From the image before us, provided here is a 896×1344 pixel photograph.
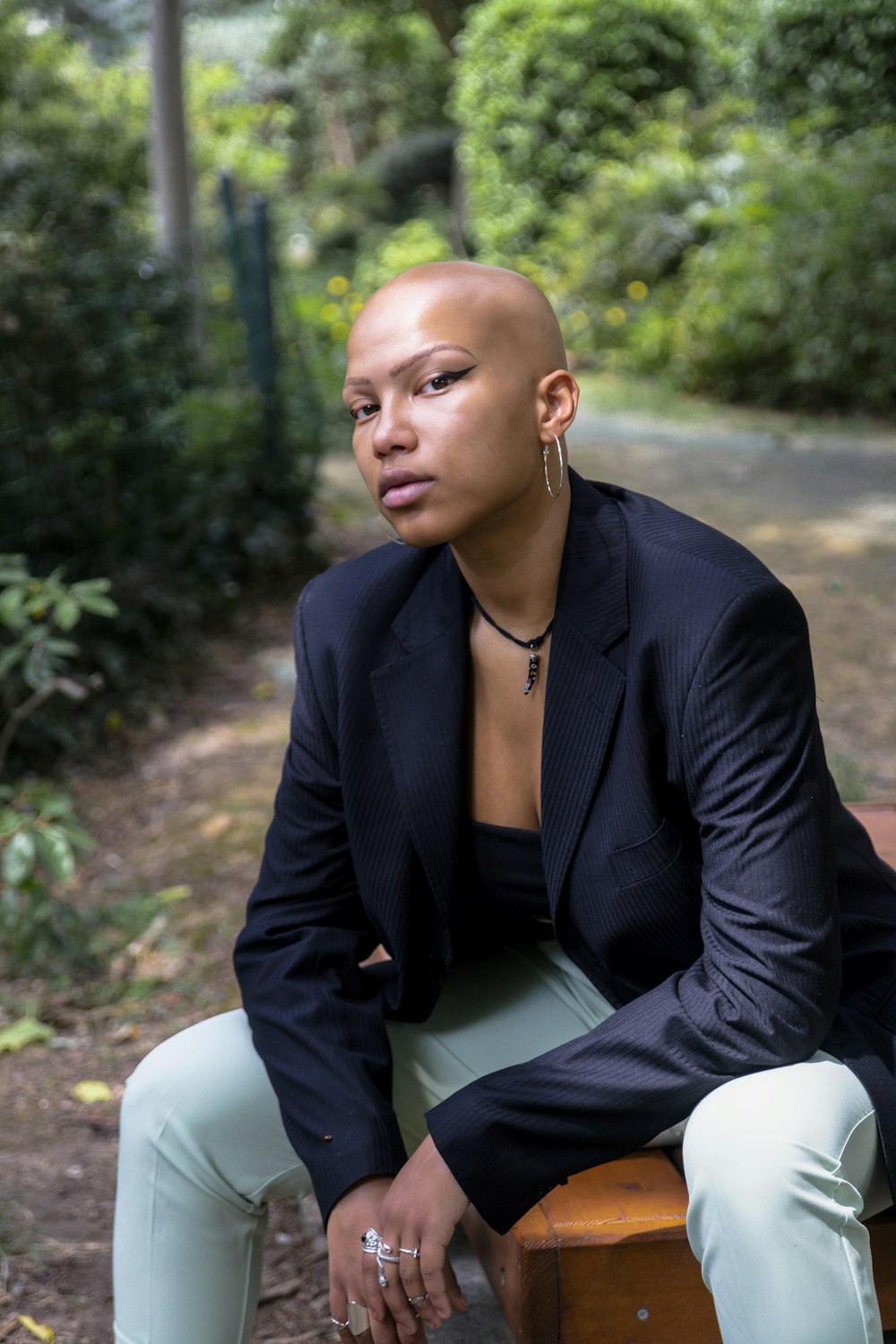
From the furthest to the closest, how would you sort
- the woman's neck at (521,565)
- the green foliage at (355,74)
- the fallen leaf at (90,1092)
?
the green foliage at (355,74)
the fallen leaf at (90,1092)
the woman's neck at (521,565)

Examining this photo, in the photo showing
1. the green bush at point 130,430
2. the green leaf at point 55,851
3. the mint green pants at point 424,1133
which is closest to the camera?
the mint green pants at point 424,1133

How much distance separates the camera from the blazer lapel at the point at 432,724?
191cm

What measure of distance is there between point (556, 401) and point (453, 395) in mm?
140

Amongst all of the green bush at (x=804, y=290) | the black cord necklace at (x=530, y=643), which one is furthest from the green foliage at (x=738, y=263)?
the black cord necklace at (x=530, y=643)

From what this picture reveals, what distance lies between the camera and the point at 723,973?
166 centimetres

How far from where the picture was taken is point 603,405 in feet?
32.6

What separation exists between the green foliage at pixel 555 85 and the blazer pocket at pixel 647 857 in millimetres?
12433

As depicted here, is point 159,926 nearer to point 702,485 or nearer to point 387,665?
point 387,665

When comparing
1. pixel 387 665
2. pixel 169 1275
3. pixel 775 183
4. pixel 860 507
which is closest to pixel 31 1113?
pixel 169 1275

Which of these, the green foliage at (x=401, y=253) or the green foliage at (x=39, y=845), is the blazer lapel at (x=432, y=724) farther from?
the green foliage at (x=401, y=253)

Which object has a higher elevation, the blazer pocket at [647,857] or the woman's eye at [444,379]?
the woman's eye at [444,379]

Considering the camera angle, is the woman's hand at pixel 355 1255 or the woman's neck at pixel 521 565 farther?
the woman's neck at pixel 521 565

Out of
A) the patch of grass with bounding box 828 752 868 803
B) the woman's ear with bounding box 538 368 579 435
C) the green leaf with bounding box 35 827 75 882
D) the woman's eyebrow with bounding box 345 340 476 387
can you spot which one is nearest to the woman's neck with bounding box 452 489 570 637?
the woman's ear with bounding box 538 368 579 435

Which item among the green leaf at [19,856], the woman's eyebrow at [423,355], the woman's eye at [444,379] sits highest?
the woman's eyebrow at [423,355]
